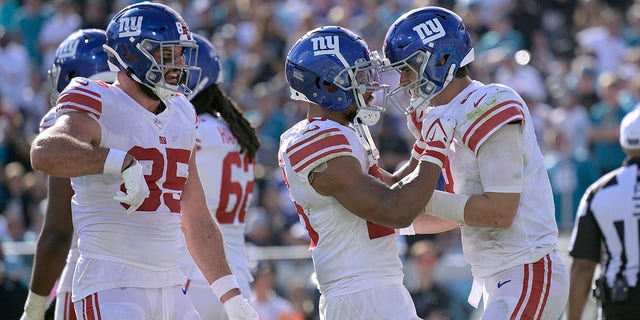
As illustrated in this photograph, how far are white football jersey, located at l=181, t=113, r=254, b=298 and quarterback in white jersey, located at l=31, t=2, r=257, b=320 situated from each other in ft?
3.51

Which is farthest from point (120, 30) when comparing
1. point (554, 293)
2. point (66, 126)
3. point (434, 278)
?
point (434, 278)

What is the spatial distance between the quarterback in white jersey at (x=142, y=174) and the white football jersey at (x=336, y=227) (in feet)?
1.68

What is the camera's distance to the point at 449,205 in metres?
4.78

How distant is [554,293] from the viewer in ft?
16.0

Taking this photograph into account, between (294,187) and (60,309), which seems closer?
(294,187)

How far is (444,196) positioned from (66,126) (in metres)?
1.57

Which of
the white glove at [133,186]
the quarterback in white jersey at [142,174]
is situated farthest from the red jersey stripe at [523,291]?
the white glove at [133,186]

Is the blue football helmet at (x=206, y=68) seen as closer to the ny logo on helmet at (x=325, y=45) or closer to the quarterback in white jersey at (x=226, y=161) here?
the quarterback in white jersey at (x=226, y=161)

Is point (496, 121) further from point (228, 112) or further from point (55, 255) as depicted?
point (55, 255)

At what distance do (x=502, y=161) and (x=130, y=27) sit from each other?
1668 mm

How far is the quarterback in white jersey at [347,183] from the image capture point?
4617 mm

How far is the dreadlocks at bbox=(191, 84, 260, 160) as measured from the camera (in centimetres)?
627

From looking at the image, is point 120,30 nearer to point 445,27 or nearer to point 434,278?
point 445,27

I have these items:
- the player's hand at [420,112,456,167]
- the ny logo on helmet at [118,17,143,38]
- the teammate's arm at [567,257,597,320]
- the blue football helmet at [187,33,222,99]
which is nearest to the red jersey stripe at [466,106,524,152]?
the player's hand at [420,112,456,167]
